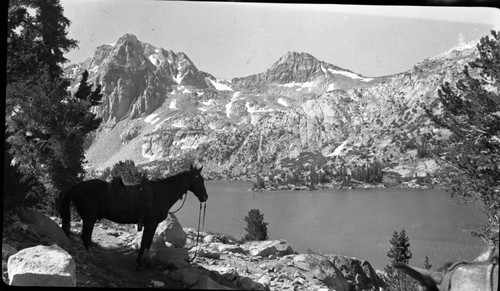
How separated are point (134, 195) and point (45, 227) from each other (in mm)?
1364

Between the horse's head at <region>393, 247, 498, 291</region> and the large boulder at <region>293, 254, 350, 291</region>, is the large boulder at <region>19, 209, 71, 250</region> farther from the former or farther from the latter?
the horse's head at <region>393, 247, 498, 291</region>

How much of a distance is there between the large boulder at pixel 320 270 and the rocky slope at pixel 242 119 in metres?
3.07

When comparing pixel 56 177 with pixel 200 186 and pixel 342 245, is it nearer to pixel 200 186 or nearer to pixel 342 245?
pixel 200 186

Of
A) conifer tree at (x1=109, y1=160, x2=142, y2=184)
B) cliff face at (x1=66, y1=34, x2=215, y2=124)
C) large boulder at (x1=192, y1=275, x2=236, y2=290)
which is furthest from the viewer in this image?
cliff face at (x1=66, y1=34, x2=215, y2=124)

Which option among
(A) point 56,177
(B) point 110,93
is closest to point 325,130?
(B) point 110,93

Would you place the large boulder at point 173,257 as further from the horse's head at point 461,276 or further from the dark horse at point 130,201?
the horse's head at point 461,276

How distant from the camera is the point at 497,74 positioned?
9750 millimetres

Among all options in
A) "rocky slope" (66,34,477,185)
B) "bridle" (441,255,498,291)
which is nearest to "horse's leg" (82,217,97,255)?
"rocky slope" (66,34,477,185)

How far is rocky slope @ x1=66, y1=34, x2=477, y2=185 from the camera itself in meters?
9.34

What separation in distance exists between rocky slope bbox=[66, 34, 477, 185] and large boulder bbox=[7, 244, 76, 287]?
A: 139 inches

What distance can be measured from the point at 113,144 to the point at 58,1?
11.4 ft

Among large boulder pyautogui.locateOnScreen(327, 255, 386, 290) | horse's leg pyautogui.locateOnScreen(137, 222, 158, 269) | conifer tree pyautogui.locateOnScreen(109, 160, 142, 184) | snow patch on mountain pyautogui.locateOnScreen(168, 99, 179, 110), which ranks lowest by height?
large boulder pyautogui.locateOnScreen(327, 255, 386, 290)

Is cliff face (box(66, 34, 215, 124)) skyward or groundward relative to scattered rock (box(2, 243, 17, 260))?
skyward

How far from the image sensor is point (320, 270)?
6.81 meters
